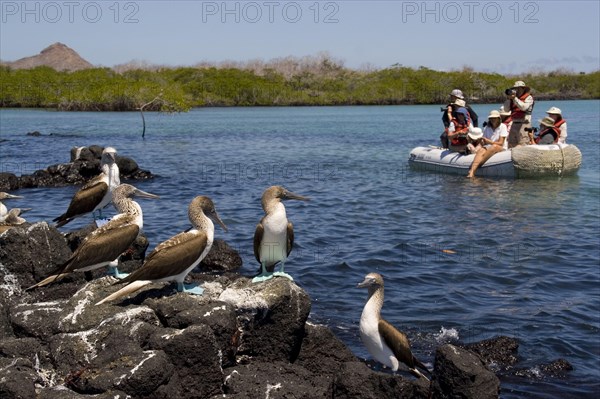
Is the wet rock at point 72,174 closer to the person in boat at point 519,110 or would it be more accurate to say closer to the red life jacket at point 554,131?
the person in boat at point 519,110

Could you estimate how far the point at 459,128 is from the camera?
2045cm

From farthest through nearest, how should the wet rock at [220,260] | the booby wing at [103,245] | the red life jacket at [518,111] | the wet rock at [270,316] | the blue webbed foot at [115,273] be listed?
the red life jacket at [518,111], the wet rock at [220,260], the blue webbed foot at [115,273], the booby wing at [103,245], the wet rock at [270,316]

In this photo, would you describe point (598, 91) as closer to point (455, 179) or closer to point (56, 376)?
point (455, 179)

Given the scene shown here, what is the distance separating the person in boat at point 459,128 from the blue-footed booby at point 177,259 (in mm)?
14314

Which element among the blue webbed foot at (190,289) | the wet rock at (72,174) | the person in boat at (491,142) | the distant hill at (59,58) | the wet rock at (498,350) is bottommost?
the wet rock at (498,350)

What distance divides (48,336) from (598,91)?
87.2 metres

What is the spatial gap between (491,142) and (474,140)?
548 mm

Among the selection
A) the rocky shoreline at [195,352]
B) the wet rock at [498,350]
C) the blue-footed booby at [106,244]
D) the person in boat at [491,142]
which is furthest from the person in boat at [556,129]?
the blue-footed booby at [106,244]

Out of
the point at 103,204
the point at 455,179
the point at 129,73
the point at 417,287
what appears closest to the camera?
the point at 103,204

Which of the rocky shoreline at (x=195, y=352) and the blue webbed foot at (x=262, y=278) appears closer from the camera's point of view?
the rocky shoreline at (x=195, y=352)

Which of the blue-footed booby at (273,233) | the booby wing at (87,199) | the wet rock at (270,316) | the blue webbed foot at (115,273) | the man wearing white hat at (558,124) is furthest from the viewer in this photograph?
the man wearing white hat at (558,124)

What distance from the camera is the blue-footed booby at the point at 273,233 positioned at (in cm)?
702

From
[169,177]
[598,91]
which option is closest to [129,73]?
[598,91]

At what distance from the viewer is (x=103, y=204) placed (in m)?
9.88
